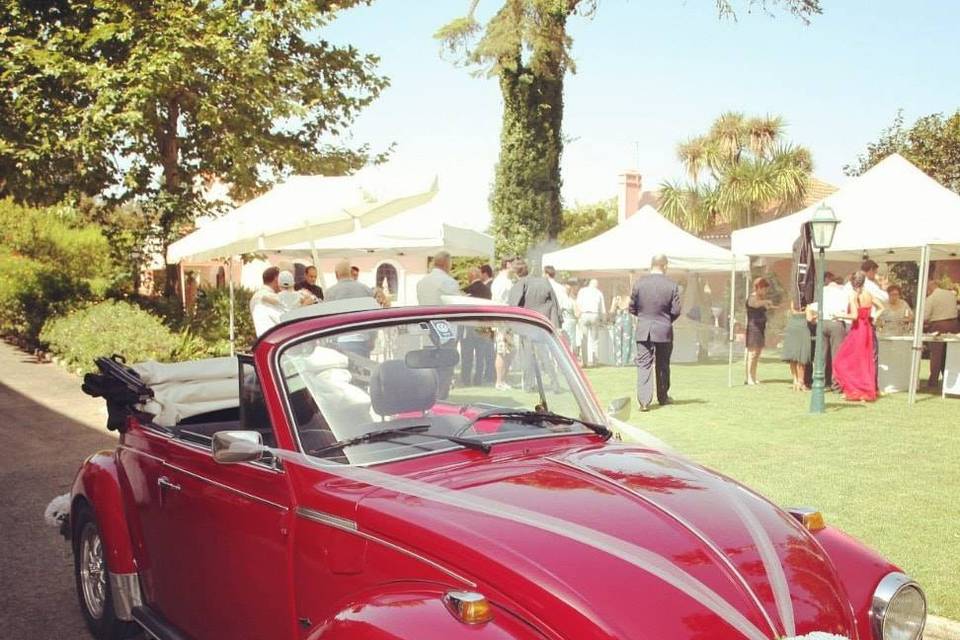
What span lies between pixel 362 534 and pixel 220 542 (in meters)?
1.01

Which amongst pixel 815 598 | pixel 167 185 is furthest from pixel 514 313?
pixel 167 185

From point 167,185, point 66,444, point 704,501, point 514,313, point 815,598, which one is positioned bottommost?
point 66,444

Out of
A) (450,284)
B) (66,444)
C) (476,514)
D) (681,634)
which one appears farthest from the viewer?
(450,284)

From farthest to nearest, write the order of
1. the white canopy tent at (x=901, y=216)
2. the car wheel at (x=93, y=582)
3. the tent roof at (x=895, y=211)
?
the tent roof at (x=895, y=211)
the white canopy tent at (x=901, y=216)
the car wheel at (x=93, y=582)

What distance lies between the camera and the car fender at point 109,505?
14.9 feet

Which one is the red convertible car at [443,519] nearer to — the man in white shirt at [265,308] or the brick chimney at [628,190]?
the man in white shirt at [265,308]

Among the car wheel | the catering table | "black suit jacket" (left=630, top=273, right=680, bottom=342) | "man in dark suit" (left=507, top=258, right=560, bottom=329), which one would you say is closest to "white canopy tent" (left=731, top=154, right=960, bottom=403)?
the catering table

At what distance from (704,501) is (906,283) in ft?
96.7

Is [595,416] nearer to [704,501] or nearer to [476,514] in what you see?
[704,501]

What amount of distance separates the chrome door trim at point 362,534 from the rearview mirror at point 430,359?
81 cm

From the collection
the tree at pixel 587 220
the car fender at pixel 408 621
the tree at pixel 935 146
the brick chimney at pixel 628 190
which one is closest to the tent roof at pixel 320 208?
the car fender at pixel 408 621

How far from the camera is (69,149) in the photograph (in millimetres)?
16719

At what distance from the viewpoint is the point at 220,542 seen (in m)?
3.66

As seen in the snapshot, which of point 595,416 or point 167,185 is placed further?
point 167,185
